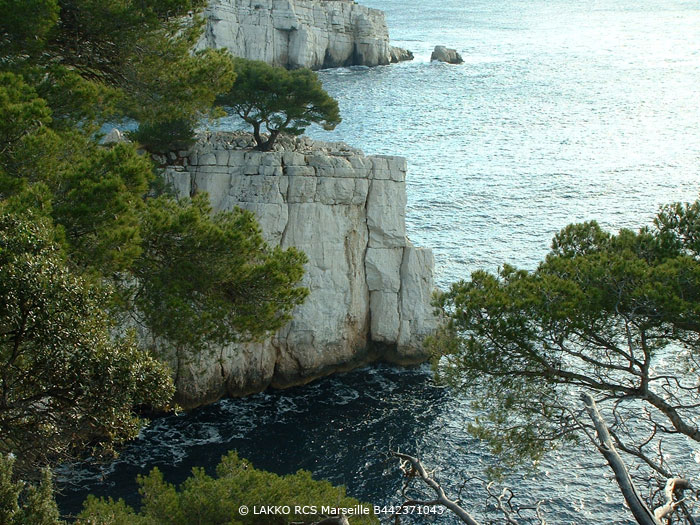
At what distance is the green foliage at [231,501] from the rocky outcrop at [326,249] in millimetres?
13464

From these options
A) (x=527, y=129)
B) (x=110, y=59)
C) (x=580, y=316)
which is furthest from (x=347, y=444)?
(x=527, y=129)

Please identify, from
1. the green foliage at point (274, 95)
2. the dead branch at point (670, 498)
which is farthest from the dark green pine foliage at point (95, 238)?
the green foliage at point (274, 95)

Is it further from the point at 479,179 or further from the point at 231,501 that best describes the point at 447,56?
the point at 231,501

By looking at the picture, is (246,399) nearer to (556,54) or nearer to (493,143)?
(493,143)

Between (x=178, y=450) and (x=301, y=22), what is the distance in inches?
2346

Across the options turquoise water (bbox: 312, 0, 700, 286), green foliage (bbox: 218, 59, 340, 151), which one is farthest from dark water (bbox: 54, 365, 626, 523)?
green foliage (bbox: 218, 59, 340, 151)

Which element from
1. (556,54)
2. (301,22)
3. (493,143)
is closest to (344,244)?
(493,143)

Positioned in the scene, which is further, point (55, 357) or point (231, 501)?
point (231, 501)

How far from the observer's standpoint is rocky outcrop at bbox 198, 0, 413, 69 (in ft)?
226

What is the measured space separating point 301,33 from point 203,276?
209ft

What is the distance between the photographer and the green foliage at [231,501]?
36.1 feet

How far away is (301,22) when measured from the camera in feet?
245

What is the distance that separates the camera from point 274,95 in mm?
31156

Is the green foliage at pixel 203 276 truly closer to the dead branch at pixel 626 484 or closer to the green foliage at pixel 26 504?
the green foliage at pixel 26 504
